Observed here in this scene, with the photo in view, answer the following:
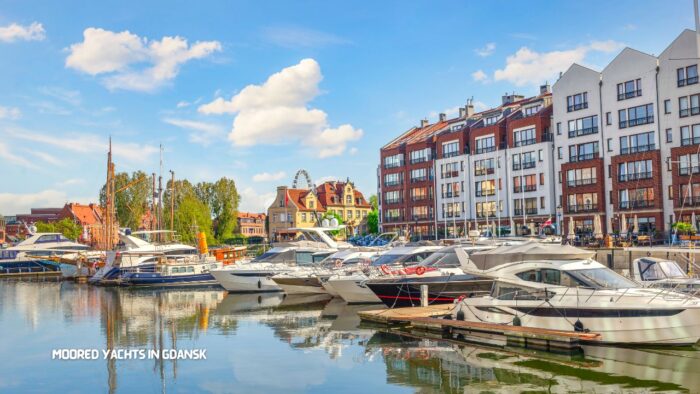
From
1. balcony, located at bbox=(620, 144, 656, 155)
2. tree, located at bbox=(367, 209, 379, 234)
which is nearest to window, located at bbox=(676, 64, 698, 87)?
balcony, located at bbox=(620, 144, 656, 155)

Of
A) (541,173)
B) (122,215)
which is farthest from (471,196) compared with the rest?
(122,215)

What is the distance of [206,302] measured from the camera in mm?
37719

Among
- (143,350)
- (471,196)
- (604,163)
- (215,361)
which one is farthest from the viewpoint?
(471,196)

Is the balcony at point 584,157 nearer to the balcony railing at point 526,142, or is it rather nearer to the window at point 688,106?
the balcony railing at point 526,142

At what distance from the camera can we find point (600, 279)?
67.3ft

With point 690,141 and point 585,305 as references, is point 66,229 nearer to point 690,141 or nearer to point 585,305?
point 690,141

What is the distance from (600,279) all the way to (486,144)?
188ft

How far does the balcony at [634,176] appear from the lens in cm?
5869

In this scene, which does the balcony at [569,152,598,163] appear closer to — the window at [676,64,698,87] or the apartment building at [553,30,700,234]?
the apartment building at [553,30,700,234]

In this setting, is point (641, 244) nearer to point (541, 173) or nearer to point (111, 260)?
point (541, 173)

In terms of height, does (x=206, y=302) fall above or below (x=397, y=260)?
below

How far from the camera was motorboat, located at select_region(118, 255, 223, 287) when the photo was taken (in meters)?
49.1

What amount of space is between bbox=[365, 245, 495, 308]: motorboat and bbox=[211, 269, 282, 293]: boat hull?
43.0ft

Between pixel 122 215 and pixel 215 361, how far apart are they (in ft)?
266
